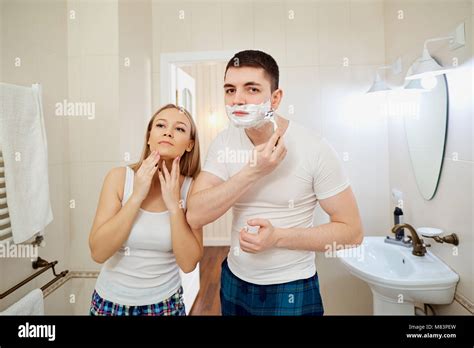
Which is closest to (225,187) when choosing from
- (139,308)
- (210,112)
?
(210,112)

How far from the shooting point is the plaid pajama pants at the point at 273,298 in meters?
0.54

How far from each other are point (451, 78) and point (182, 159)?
632mm

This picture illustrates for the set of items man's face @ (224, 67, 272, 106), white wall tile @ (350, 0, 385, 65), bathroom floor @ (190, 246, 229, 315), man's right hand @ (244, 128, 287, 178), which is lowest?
bathroom floor @ (190, 246, 229, 315)

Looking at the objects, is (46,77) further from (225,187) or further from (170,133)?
(225,187)

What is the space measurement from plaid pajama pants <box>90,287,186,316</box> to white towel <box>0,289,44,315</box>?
0.16 meters

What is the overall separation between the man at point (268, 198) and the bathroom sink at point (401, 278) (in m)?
0.13

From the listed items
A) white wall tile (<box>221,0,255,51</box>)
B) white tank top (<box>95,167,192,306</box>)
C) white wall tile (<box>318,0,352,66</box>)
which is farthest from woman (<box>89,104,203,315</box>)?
white wall tile (<box>318,0,352,66</box>)

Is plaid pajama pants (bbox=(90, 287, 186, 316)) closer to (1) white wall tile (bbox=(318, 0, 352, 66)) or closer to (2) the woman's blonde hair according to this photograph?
(2) the woman's blonde hair

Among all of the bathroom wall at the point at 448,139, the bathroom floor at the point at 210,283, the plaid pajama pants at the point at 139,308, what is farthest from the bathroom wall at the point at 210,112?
the bathroom wall at the point at 448,139

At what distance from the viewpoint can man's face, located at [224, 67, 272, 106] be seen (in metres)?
0.45

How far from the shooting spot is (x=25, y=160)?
0.66 meters

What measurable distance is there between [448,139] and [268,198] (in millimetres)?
461

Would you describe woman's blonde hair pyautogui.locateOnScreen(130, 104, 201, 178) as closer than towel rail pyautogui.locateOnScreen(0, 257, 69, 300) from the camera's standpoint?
Yes
